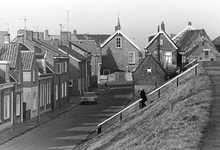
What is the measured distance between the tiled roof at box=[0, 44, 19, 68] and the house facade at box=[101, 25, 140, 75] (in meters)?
57.4

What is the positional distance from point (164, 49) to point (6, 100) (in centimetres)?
4059

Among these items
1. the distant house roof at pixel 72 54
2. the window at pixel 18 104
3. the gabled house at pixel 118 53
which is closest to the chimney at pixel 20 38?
the distant house roof at pixel 72 54

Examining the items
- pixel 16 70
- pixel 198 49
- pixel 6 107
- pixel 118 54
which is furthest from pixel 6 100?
pixel 118 54

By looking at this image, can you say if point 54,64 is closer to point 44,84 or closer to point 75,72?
point 44,84

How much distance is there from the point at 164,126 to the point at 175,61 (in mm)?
61169

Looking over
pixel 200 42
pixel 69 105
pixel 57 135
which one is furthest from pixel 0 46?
pixel 200 42

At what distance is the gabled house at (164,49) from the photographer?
76.2 metres

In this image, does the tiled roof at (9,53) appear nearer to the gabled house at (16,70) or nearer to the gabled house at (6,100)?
the gabled house at (16,70)

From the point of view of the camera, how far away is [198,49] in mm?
72625

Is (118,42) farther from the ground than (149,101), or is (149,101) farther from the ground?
(118,42)

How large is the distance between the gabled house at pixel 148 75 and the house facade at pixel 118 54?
1393 inches

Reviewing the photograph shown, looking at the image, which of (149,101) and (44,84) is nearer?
(149,101)

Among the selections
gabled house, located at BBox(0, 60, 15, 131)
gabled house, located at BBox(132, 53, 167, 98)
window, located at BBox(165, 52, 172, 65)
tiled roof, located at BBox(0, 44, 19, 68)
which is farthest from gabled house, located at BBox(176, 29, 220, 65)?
gabled house, located at BBox(0, 60, 15, 131)

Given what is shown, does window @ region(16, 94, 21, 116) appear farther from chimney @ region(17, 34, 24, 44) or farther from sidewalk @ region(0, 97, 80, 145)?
chimney @ region(17, 34, 24, 44)
